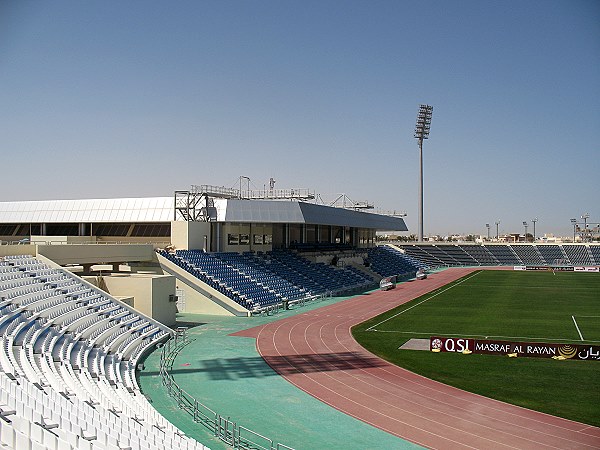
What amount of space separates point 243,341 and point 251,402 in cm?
1073

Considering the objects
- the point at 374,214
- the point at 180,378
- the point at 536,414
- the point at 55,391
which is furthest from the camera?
the point at 374,214

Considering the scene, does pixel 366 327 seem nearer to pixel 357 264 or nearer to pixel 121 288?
pixel 121 288

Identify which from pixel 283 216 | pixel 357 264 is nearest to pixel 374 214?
pixel 357 264

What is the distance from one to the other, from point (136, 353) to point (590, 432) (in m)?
17.8

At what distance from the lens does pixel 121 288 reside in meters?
32.7

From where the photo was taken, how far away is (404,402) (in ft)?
62.2

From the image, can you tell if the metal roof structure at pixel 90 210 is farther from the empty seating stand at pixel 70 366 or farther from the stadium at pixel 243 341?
the empty seating stand at pixel 70 366

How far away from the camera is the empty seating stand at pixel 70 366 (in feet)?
33.0

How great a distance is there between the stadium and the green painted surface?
0.28 ft

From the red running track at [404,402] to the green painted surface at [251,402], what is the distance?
2.41 ft

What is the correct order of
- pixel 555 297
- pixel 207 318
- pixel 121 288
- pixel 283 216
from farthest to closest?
pixel 555 297
pixel 283 216
pixel 207 318
pixel 121 288

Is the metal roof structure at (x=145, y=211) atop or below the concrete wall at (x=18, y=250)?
atop

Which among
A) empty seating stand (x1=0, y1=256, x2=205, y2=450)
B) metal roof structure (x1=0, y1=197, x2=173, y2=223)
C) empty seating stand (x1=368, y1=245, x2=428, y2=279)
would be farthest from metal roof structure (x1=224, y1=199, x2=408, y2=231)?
empty seating stand (x1=368, y1=245, x2=428, y2=279)

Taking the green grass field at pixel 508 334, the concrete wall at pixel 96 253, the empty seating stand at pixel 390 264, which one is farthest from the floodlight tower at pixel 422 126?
the concrete wall at pixel 96 253
